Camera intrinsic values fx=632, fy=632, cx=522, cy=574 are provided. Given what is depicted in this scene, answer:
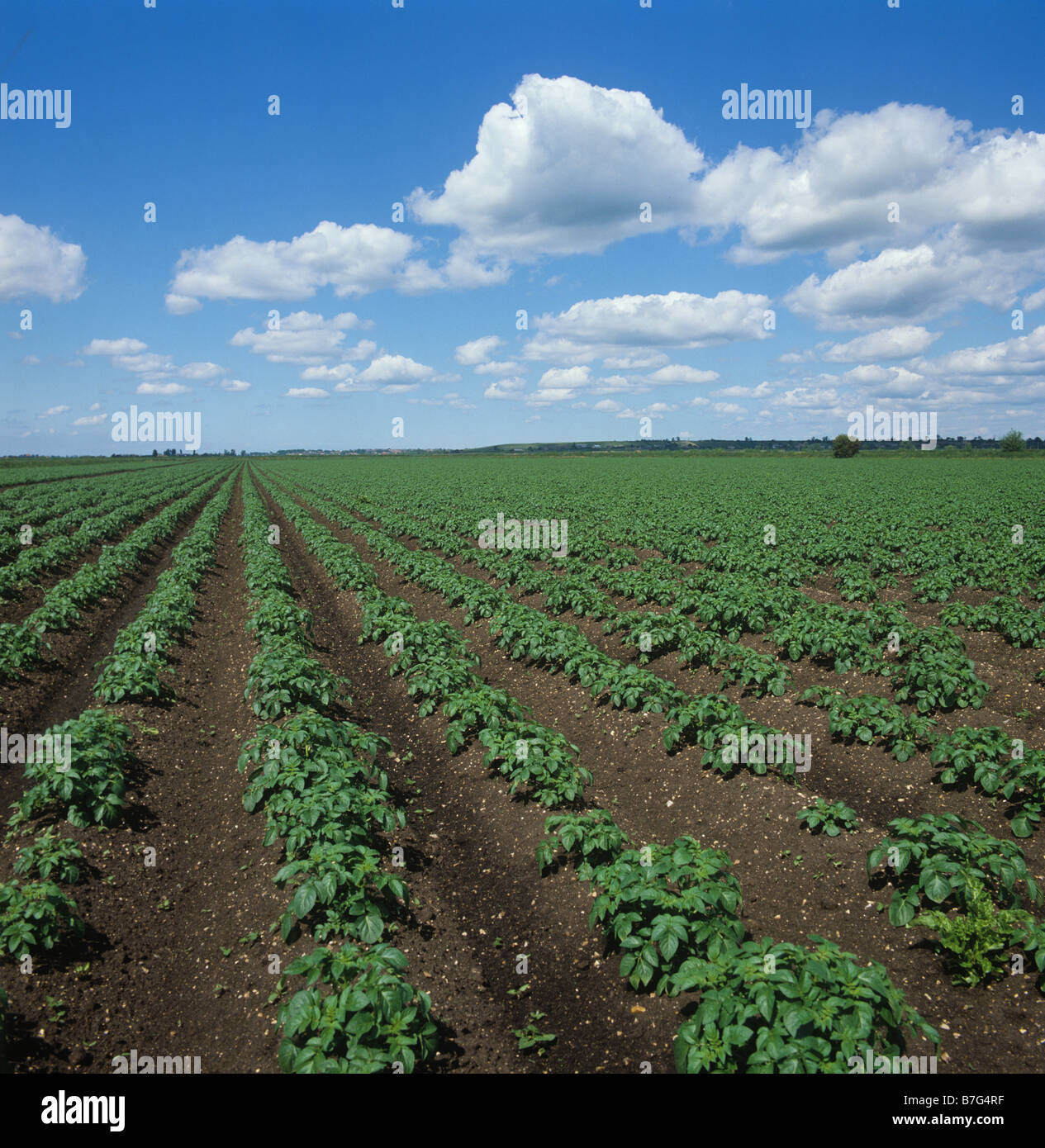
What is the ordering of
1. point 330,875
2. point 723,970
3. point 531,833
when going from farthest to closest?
point 531,833 < point 330,875 < point 723,970

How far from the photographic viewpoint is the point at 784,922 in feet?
19.5

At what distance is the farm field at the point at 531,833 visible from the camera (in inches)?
184

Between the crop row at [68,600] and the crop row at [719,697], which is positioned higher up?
the crop row at [68,600]

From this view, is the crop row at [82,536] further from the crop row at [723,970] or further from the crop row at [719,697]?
the crop row at [723,970]

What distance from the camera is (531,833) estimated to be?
7.52 metres

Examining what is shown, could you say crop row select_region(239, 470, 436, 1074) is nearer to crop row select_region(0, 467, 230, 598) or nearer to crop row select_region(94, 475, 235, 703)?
crop row select_region(94, 475, 235, 703)

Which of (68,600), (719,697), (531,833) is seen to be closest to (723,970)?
(531,833)

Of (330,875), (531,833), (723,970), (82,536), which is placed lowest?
(531,833)

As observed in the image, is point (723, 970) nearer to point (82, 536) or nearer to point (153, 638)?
point (153, 638)

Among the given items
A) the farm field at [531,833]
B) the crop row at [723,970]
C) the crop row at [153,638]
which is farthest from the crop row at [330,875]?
the crop row at [153,638]

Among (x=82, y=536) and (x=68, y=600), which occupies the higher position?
(x=82, y=536)

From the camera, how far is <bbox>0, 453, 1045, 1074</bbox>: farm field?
4.68 meters
